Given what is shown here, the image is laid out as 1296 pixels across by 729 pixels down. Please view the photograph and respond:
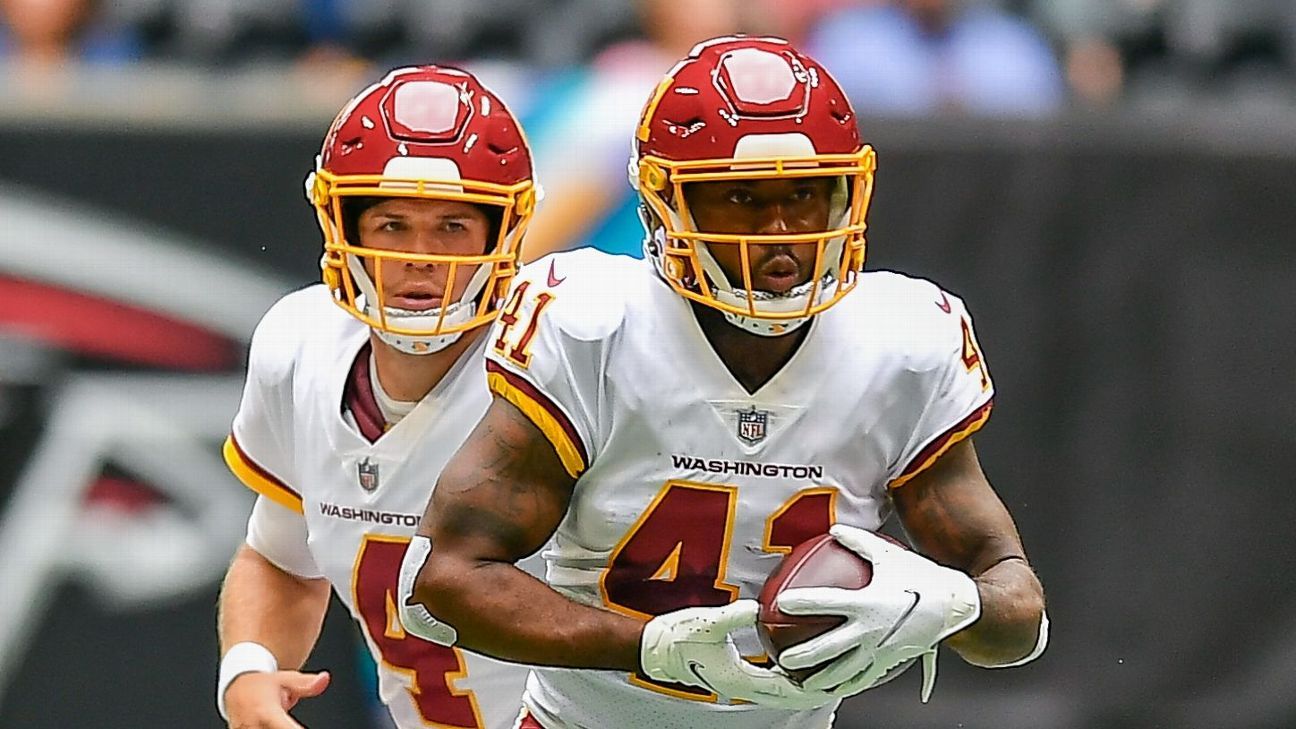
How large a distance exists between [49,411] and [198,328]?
13.5 inches

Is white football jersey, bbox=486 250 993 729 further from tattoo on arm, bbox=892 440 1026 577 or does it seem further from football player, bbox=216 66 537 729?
football player, bbox=216 66 537 729

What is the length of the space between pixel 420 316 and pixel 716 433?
1.62 ft

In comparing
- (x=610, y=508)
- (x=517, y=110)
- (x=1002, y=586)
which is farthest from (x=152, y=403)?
(x=1002, y=586)

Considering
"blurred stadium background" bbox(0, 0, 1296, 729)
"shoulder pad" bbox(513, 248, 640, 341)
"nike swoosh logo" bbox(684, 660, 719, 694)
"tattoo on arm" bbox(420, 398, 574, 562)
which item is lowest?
"blurred stadium background" bbox(0, 0, 1296, 729)

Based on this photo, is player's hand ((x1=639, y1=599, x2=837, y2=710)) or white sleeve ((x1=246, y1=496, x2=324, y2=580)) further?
white sleeve ((x1=246, y1=496, x2=324, y2=580))

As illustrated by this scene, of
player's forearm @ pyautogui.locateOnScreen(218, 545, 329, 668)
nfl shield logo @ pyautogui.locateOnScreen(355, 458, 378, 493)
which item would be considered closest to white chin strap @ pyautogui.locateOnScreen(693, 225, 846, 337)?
nfl shield logo @ pyautogui.locateOnScreen(355, 458, 378, 493)

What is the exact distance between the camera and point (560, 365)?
7.38 ft

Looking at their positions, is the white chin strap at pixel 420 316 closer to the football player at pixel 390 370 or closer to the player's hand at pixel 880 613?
the football player at pixel 390 370

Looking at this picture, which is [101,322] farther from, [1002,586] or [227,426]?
[1002,586]

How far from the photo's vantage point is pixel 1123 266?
412cm

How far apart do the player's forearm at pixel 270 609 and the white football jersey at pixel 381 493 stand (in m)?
0.12

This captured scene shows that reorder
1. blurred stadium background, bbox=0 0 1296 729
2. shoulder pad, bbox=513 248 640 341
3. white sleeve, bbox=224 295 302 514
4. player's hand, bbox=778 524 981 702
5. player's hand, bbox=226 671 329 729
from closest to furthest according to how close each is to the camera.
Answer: player's hand, bbox=778 524 981 702
shoulder pad, bbox=513 248 640 341
player's hand, bbox=226 671 329 729
white sleeve, bbox=224 295 302 514
blurred stadium background, bbox=0 0 1296 729

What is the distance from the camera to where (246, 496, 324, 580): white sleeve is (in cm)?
291

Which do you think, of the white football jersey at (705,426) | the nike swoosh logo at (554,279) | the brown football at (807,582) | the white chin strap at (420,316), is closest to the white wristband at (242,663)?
the white chin strap at (420,316)
